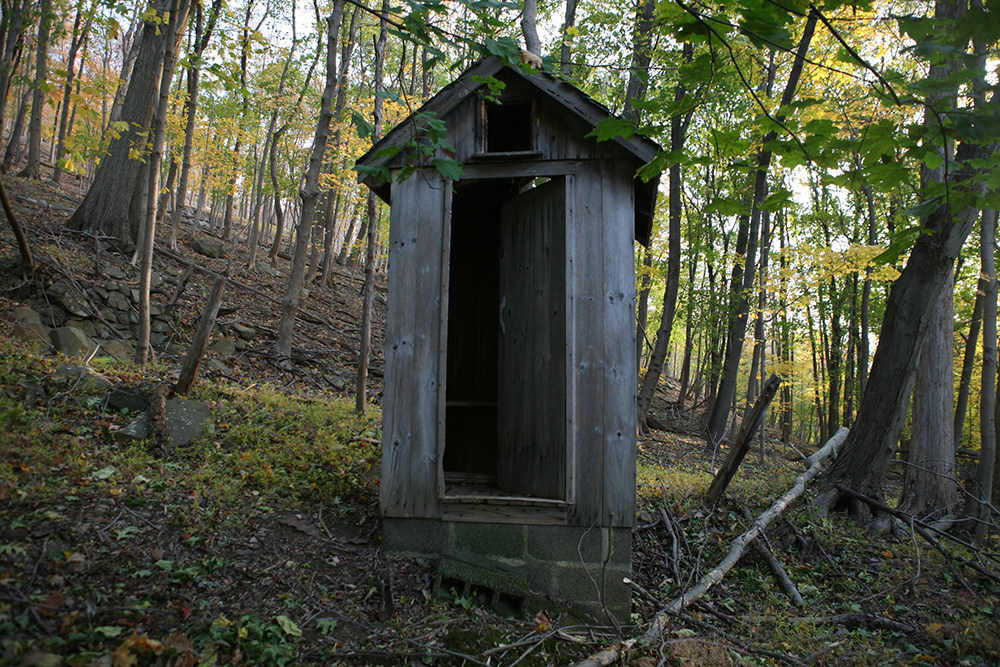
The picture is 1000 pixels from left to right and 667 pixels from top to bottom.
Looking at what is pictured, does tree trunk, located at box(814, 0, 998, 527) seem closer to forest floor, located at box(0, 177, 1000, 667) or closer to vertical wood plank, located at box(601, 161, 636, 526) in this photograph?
forest floor, located at box(0, 177, 1000, 667)

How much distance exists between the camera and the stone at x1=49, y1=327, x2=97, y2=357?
6.29 meters

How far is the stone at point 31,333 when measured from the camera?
6.09 metres

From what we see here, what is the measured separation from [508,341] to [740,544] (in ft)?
9.92

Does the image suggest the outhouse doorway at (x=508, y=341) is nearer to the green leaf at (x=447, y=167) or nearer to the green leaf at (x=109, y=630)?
the green leaf at (x=447, y=167)

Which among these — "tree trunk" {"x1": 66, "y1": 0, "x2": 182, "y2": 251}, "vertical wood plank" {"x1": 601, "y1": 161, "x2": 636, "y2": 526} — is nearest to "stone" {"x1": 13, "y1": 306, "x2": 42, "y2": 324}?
"tree trunk" {"x1": 66, "y1": 0, "x2": 182, "y2": 251}

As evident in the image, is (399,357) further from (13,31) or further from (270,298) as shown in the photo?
(270,298)

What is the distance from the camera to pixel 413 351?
4.52m

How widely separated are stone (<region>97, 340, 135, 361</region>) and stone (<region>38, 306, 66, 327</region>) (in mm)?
597

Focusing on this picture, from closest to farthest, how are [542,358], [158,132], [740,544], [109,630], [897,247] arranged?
[897,247]
[109,630]
[542,358]
[740,544]
[158,132]

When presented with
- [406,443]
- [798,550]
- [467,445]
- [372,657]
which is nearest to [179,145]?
[467,445]

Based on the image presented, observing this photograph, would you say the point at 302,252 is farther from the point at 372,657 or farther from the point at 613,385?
the point at 372,657

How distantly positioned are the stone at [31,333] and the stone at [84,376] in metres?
1.15

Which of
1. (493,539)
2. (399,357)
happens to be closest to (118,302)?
(399,357)

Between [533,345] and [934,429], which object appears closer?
[533,345]
